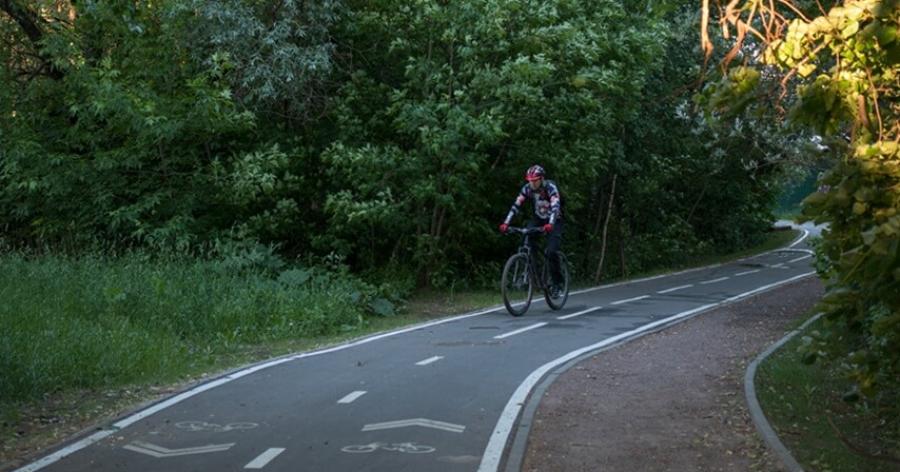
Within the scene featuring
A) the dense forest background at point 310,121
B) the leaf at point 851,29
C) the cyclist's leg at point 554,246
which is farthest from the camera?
the dense forest background at point 310,121

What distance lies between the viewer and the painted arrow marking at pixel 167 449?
786 cm

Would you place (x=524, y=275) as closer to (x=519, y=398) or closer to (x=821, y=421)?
(x=519, y=398)

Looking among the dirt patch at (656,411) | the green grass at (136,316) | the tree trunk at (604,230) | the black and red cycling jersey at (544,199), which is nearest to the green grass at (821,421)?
the dirt patch at (656,411)

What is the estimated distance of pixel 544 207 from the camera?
16.9 metres

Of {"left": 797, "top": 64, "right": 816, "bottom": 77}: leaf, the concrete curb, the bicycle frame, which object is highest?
{"left": 797, "top": 64, "right": 816, "bottom": 77}: leaf

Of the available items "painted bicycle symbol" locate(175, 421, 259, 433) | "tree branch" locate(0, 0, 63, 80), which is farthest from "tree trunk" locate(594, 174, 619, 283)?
"painted bicycle symbol" locate(175, 421, 259, 433)

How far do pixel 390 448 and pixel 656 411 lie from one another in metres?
2.77

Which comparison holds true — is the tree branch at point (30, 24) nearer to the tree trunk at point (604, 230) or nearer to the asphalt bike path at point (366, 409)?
the asphalt bike path at point (366, 409)

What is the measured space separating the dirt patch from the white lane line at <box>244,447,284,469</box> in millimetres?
1788

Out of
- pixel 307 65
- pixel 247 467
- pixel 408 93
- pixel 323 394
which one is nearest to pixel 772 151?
pixel 408 93

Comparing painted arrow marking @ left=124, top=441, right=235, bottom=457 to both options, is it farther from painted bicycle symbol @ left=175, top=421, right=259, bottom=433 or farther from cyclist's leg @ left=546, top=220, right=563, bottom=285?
cyclist's leg @ left=546, top=220, right=563, bottom=285

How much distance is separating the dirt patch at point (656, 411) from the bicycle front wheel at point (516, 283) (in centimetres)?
249

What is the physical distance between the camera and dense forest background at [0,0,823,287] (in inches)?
776

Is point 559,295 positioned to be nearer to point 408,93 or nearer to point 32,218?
point 408,93
